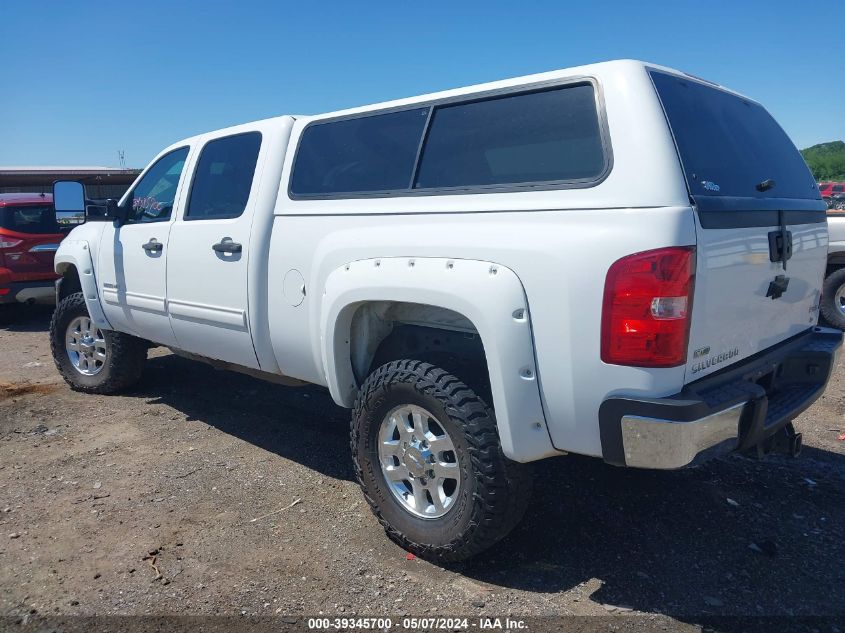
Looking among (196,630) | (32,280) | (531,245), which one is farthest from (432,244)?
(32,280)

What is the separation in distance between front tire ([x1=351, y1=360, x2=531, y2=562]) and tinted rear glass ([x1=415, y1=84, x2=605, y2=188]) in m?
0.91

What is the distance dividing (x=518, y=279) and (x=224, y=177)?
8.14 ft

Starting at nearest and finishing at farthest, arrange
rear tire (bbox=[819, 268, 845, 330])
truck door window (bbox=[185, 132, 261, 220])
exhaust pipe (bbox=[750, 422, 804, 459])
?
exhaust pipe (bbox=[750, 422, 804, 459]) → truck door window (bbox=[185, 132, 261, 220]) → rear tire (bbox=[819, 268, 845, 330])

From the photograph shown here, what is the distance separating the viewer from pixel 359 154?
3732 mm

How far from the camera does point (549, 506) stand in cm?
375

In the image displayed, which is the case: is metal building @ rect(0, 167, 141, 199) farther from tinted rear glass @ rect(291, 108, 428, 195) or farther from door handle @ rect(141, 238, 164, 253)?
tinted rear glass @ rect(291, 108, 428, 195)

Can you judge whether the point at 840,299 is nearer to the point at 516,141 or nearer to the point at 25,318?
the point at 516,141

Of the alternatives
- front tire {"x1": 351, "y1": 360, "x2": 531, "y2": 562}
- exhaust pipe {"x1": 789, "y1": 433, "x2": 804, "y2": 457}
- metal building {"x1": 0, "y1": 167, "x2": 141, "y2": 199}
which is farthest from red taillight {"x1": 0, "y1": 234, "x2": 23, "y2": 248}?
metal building {"x1": 0, "y1": 167, "x2": 141, "y2": 199}

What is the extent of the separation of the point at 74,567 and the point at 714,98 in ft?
12.3

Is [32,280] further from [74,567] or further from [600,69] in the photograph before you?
[600,69]


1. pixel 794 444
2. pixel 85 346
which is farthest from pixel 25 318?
pixel 794 444

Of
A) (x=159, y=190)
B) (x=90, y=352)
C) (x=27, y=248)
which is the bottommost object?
(x=90, y=352)

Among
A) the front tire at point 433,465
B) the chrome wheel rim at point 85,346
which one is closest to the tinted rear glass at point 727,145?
the front tire at point 433,465

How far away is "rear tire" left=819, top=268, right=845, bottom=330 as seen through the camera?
8398 millimetres
